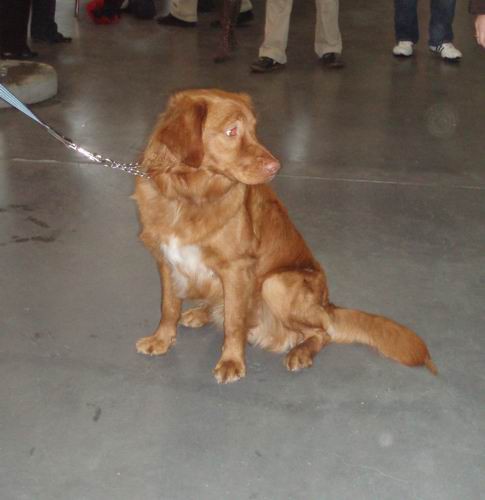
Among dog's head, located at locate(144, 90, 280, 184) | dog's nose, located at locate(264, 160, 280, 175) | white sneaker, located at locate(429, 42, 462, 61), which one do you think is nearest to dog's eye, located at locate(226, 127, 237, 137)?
dog's head, located at locate(144, 90, 280, 184)

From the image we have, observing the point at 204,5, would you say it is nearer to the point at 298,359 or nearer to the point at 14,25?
the point at 14,25

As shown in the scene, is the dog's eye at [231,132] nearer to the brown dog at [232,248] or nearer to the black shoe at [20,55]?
the brown dog at [232,248]

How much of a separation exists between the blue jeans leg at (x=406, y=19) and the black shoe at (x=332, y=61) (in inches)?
31.4

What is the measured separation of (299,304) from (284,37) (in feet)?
14.2

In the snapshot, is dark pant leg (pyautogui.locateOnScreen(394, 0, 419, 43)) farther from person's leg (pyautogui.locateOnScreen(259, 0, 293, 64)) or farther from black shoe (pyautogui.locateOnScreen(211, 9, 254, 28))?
black shoe (pyautogui.locateOnScreen(211, 9, 254, 28))

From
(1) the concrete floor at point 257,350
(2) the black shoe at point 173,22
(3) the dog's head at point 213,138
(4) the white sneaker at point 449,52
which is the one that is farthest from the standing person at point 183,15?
(3) the dog's head at point 213,138

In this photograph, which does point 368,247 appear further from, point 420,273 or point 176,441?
point 176,441

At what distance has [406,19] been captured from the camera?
709cm

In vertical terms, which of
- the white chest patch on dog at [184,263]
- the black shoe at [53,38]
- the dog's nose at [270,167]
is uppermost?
the dog's nose at [270,167]

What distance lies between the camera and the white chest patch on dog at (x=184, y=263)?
2568 millimetres

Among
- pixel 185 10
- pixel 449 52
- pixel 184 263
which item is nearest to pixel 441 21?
pixel 449 52

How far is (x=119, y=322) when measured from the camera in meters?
3.01

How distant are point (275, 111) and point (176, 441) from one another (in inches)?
143

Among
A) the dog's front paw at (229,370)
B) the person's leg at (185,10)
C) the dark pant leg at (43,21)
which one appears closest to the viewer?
the dog's front paw at (229,370)
